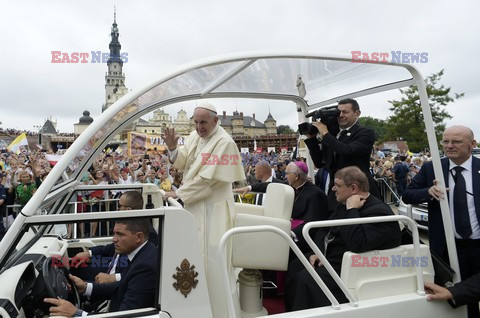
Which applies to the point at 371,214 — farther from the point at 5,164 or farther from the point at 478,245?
the point at 5,164

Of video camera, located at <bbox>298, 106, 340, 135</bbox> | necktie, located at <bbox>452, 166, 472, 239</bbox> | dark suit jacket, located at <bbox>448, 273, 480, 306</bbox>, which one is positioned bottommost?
dark suit jacket, located at <bbox>448, 273, 480, 306</bbox>

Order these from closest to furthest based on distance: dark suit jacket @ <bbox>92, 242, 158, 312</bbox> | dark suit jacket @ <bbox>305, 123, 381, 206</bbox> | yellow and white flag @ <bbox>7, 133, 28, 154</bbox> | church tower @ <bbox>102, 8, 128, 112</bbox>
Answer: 1. dark suit jacket @ <bbox>92, 242, 158, 312</bbox>
2. dark suit jacket @ <bbox>305, 123, 381, 206</bbox>
3. yellow and white flag @ <bbox>7, 133, 28, 154</bbox>
4. church tower @ <bbox>102, 8, 128, 112</bbox>

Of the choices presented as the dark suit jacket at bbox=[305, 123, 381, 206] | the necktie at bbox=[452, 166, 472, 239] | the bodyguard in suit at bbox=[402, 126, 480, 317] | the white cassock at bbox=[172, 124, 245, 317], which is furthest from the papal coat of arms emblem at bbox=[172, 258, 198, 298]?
the necktie at bbox=[452, 166, 472, 239]

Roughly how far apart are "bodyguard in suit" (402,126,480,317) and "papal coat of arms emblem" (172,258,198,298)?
7.19 ft

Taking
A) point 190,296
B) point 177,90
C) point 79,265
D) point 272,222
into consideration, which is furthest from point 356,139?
point 79,265

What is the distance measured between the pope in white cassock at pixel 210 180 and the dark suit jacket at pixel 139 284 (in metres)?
0.62

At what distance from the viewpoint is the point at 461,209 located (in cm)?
300

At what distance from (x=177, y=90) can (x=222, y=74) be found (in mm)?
408

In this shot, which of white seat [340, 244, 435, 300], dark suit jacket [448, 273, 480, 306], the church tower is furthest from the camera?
the church tower

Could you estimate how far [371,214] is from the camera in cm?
280

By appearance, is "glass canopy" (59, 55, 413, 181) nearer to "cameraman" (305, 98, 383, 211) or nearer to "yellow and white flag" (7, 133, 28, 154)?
"cameraman" (305, 98, 383, 211)

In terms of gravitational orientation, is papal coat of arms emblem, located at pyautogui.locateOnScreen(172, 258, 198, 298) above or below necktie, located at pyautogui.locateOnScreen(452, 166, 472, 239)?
below

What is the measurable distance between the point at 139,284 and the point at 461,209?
2795 mm

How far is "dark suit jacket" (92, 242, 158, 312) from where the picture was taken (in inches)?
82.3
